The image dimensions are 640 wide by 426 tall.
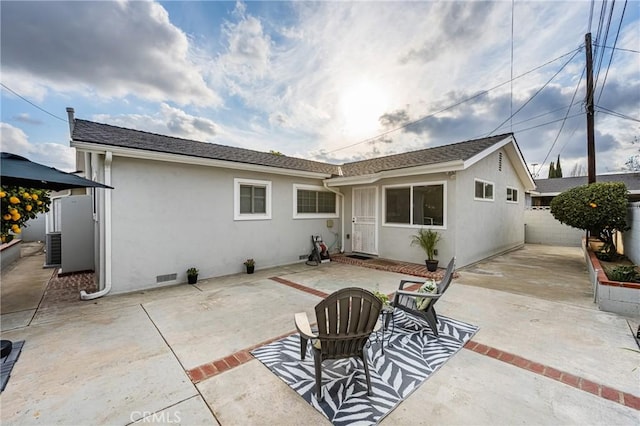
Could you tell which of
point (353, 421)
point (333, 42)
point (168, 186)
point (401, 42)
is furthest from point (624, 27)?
point (168, 186)

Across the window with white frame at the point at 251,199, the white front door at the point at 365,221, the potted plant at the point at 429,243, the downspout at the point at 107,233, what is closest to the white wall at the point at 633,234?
the potted plant at the point at 429,243

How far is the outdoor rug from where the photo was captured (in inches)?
89.6

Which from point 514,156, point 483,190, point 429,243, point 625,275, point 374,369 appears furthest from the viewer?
point 514,156

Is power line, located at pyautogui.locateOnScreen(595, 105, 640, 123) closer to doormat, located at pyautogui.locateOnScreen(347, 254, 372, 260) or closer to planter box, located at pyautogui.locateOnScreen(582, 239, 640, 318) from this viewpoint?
planter box, located at pyautogui.locateOnScreen(582, 239, 640, 318)

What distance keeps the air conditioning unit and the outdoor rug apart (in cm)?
928

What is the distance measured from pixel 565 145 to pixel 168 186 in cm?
2140

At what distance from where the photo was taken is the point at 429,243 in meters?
7.59

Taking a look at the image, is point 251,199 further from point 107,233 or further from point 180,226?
point 107,233

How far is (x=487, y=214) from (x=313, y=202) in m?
6.57

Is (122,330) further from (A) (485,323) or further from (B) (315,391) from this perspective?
(A) (485,323)

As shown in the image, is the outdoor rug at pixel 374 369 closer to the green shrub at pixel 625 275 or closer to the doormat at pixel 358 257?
the green shrub at pixel 625 275

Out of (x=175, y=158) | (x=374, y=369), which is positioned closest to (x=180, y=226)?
(x=175, y=158)

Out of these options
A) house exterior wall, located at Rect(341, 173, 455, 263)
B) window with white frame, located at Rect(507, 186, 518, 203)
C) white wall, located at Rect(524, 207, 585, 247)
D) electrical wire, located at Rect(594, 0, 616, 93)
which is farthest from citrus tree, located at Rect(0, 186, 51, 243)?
white wall, located at Rect(524, 207, 585, 247)

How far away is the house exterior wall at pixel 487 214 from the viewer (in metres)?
7.84
